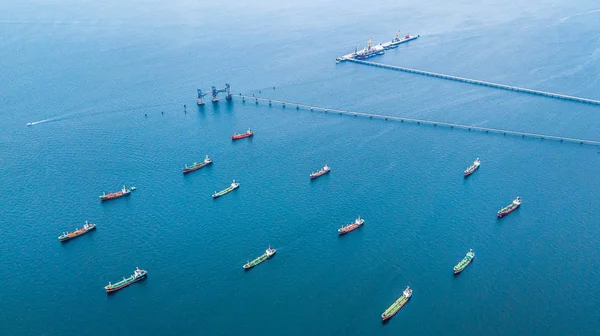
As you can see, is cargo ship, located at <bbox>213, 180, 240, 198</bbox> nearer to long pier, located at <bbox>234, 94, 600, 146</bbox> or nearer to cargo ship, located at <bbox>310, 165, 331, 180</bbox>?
cargo ship, located at <bbox>310, 165, 331, 180</bbox>

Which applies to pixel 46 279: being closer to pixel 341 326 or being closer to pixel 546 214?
pixel 341 326

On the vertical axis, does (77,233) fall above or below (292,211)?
above

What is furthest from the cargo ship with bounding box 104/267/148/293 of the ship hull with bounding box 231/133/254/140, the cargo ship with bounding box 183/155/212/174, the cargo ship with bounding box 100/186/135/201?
the ship hull with bounding box 231/133/254/140

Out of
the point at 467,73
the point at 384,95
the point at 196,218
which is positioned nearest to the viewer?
the point at 196,218

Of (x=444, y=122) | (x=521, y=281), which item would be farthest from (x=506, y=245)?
(x=444, y=122)

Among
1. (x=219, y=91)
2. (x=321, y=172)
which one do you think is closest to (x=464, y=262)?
(x=321, y=172)

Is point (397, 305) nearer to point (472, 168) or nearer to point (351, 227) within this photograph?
point (351, 227)

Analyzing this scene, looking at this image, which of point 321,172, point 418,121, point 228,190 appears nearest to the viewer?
point 228,190
